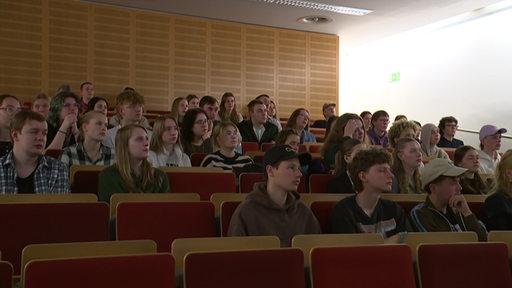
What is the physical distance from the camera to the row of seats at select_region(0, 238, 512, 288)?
1493mm

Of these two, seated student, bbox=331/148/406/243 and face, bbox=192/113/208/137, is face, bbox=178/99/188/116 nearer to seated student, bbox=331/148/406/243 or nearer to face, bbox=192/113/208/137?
face, bbox=192/113/208/137

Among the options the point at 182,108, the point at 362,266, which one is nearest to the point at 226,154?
the point at 182,108

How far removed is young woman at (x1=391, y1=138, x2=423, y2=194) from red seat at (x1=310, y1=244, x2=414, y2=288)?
1.64 m

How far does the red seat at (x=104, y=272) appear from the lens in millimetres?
1448

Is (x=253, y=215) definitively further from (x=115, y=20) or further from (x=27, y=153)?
(x=115, y=20)

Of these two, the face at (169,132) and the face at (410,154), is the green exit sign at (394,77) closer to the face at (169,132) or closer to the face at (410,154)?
the face at (410,154)

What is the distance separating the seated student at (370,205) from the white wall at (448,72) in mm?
5887

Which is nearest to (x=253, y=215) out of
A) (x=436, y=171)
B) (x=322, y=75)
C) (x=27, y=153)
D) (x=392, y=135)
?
(x=436, y=171)

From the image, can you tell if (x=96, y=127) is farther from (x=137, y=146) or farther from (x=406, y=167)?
(x=406, y=167)

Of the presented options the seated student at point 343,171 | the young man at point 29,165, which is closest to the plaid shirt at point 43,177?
the young man at point 29,165

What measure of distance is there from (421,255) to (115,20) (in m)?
7.40

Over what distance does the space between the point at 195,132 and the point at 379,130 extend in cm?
248

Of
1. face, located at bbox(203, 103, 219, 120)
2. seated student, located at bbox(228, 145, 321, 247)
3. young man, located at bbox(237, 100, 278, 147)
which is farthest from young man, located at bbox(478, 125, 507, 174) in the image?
seated student, located at bbox(228, 145, 321, 247)

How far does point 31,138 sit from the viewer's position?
273 cm
